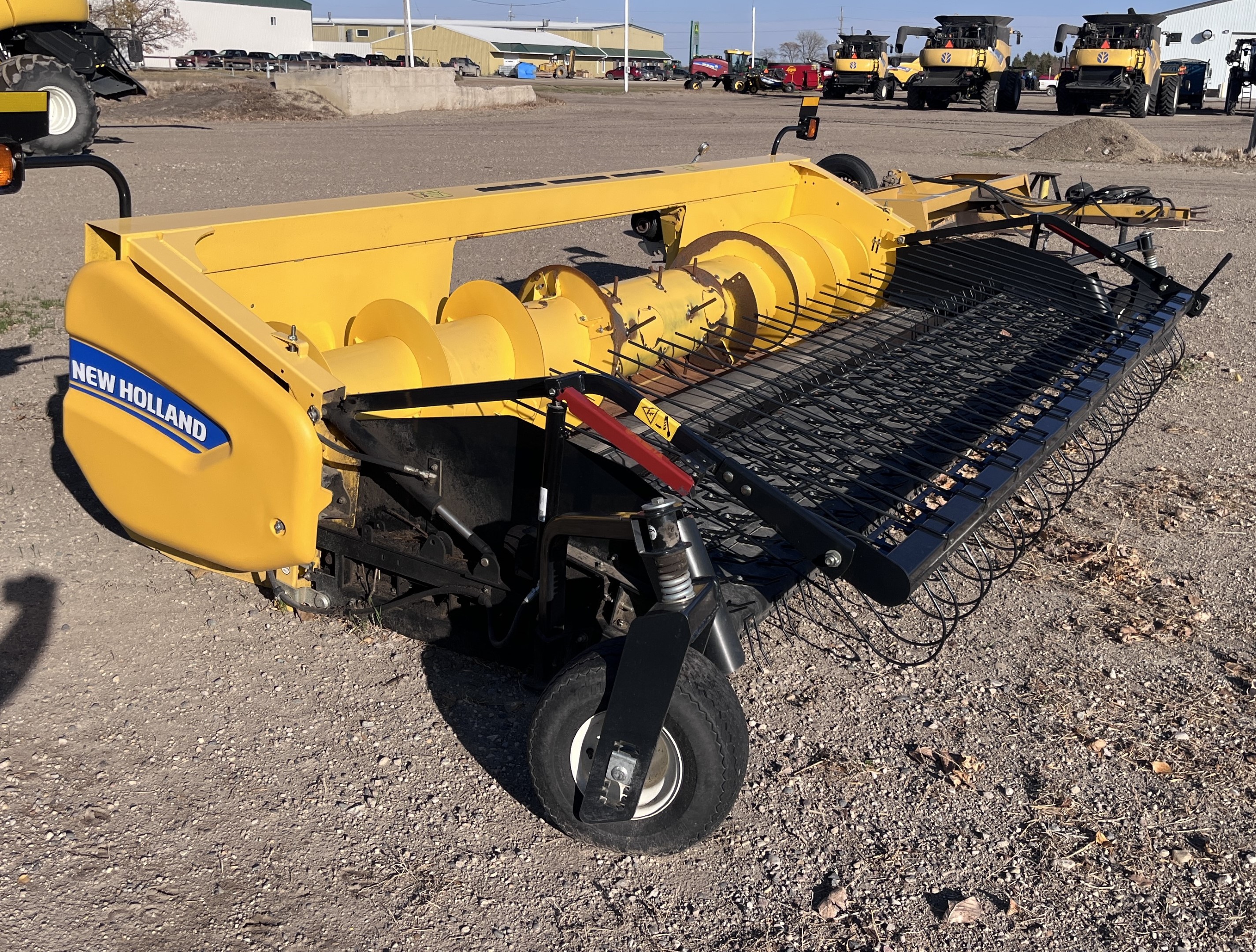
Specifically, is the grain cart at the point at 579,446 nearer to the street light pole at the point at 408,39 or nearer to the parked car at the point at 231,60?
the street light pole at the point at 408,39

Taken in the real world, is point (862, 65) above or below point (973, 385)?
above

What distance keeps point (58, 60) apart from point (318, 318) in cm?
1196

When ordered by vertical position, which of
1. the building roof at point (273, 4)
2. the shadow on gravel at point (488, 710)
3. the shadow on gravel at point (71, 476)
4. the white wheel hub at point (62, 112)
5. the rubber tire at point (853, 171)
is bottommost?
the shadow on gravel at point (488, 710)

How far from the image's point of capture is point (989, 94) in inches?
1204

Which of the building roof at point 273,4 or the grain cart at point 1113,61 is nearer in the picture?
the grain cart at point 1113,61

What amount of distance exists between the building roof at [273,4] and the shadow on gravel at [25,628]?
8239cm

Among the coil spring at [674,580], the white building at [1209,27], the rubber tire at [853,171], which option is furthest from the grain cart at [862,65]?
the coil spring at [674,580]

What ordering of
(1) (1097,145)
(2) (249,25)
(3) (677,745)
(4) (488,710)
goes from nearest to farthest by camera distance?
1. (3) (677,745)
2. (4) (488,710)
3. (1) (1097,145)
4. (2) (249,25)

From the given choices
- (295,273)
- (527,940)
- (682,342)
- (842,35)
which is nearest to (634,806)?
(527,940)

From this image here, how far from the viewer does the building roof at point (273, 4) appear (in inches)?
2995

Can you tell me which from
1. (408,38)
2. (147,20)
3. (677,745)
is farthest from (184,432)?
(147,20)

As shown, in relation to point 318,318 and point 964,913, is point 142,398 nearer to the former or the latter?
point 318,318

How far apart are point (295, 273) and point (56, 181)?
11.9 metres

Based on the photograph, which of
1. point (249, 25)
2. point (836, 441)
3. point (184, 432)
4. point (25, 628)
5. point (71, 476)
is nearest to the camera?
point (184, 432)
